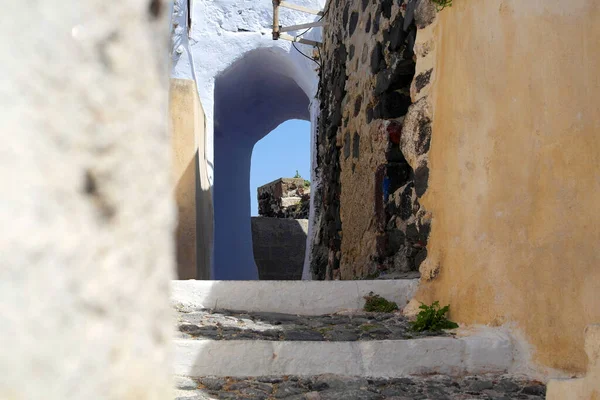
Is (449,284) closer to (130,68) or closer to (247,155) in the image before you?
(130,68)

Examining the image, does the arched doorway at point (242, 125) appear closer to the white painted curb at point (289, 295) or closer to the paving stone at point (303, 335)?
the white painted curb at point (289, 295)

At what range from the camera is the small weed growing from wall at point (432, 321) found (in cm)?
252

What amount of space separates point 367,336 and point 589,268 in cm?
84

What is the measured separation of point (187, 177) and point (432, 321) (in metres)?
2.75

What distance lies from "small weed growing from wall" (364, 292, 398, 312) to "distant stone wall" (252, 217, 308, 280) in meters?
6.91

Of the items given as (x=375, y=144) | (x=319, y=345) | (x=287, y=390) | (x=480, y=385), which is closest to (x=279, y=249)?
(x=375, y=144)

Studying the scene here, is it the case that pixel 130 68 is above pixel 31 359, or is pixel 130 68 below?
above

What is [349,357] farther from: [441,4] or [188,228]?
[188,228]

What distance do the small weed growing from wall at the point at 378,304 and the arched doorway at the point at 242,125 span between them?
16.7 ft

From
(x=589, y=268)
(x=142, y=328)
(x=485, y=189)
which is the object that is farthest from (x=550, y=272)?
(x=142, y=328)

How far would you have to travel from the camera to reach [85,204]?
47 centimetres

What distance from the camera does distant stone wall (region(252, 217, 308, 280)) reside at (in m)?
9.86

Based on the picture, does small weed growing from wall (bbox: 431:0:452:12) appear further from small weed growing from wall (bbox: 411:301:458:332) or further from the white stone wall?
the white stone wall

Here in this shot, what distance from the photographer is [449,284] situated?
265cm
